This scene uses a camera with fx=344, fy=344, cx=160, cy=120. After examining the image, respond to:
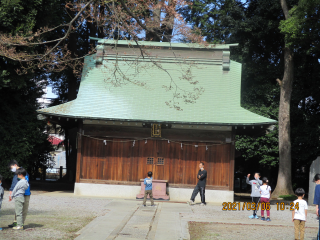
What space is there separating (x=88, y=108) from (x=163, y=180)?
473 centimetres

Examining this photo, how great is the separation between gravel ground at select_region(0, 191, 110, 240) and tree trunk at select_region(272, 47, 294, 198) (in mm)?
10592

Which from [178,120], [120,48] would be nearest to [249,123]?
[178,120]

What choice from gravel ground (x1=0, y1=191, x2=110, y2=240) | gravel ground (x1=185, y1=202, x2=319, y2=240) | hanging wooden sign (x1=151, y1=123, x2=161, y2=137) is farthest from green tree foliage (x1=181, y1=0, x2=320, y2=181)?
Result: gravel ground (x1=0, y1=191, x2=110, y2=240)

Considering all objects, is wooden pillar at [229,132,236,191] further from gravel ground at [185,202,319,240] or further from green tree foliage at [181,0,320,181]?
green tree foliage at [181,0,320,181]

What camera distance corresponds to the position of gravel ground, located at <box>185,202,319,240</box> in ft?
27.7

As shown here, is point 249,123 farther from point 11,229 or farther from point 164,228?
point 11,229

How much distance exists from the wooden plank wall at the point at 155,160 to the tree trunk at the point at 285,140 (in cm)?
536

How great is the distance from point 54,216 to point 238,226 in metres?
5.28

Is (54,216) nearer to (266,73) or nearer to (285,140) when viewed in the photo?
(285,140)

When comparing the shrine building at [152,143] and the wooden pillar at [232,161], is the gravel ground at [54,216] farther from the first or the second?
the wooden pillar at [232,161]

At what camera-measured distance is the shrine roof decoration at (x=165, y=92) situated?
15242 millimetres

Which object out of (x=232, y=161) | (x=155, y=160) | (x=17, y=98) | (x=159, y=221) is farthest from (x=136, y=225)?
(x=17, y=98)

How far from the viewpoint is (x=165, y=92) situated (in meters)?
16.9

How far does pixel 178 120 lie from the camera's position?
593 inches
